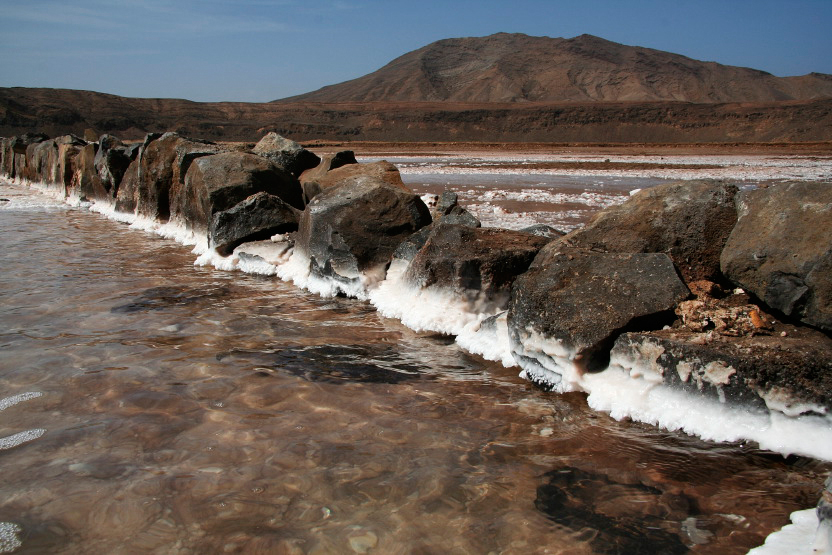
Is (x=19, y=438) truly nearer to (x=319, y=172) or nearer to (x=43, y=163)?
(x=319, y=172)

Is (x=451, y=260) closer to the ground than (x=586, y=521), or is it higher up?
higher up

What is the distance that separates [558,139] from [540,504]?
70.3m

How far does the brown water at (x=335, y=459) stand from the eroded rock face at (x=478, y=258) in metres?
0.52

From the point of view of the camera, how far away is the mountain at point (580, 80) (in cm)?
12162

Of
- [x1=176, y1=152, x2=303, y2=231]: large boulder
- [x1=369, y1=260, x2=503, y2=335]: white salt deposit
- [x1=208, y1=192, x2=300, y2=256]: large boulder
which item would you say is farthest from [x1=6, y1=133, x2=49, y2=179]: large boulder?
[x1=369, y1=260, x2=503, y2=335]: white salt deposit

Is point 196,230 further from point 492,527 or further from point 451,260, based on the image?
point 492,527

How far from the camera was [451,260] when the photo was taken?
191 inches

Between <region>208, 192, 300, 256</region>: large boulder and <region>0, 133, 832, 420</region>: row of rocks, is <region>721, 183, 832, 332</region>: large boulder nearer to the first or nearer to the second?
<region>0, 133, 832, 420</region>: row of rocks

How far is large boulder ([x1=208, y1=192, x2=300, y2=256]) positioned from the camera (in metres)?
7.32

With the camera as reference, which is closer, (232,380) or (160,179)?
(232,380)

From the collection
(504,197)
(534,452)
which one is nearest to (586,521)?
(534,452)

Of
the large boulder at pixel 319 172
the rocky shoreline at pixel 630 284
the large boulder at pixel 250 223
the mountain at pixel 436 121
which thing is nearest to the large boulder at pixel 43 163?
the large boulder at pixel 319 172

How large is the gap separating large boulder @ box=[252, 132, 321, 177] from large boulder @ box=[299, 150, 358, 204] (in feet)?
1.22

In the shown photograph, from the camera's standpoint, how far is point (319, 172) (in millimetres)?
8812
